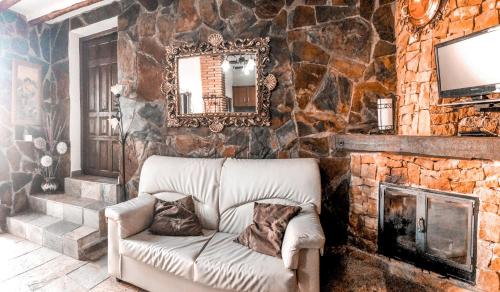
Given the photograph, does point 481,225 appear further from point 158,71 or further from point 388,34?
point 158,71

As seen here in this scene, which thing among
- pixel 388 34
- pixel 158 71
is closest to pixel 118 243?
pixel 158 71

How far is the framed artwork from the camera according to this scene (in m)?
3.45

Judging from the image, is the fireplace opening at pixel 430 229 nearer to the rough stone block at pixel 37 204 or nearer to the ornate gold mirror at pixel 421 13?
the ornate gold mirror at pixel 421 13

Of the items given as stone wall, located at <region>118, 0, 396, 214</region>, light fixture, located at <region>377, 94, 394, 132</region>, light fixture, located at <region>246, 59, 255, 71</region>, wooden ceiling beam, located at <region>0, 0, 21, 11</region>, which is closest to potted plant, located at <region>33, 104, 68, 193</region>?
wooden ceiling beam, located at <region>0, 0, 21, 11</region>

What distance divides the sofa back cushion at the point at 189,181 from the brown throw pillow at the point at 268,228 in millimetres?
496

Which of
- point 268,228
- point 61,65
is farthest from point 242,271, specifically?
point 61,65

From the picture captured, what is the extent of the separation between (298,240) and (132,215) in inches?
57.3

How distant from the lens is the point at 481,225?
5.83 feet

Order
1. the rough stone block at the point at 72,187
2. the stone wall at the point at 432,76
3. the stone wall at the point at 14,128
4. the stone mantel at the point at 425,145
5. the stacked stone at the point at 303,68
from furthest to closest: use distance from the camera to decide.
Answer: the rough stone block at the point at 72,187 → the stone wall at the point at 14,128 → the stacked stone at the point at 303,68 → the stone wall at the point at 432,76 → the stone mantel at the point at 425,145

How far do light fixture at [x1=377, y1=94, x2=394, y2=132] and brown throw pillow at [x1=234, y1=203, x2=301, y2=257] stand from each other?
43.2 inches

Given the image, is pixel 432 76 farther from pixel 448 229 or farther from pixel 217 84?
pixel 217 84

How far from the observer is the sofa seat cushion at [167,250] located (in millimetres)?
1868

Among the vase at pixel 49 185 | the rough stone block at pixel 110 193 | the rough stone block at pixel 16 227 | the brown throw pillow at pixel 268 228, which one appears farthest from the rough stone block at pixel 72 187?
the brown throw pillow at pixel 268 228

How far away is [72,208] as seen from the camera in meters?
3.11
